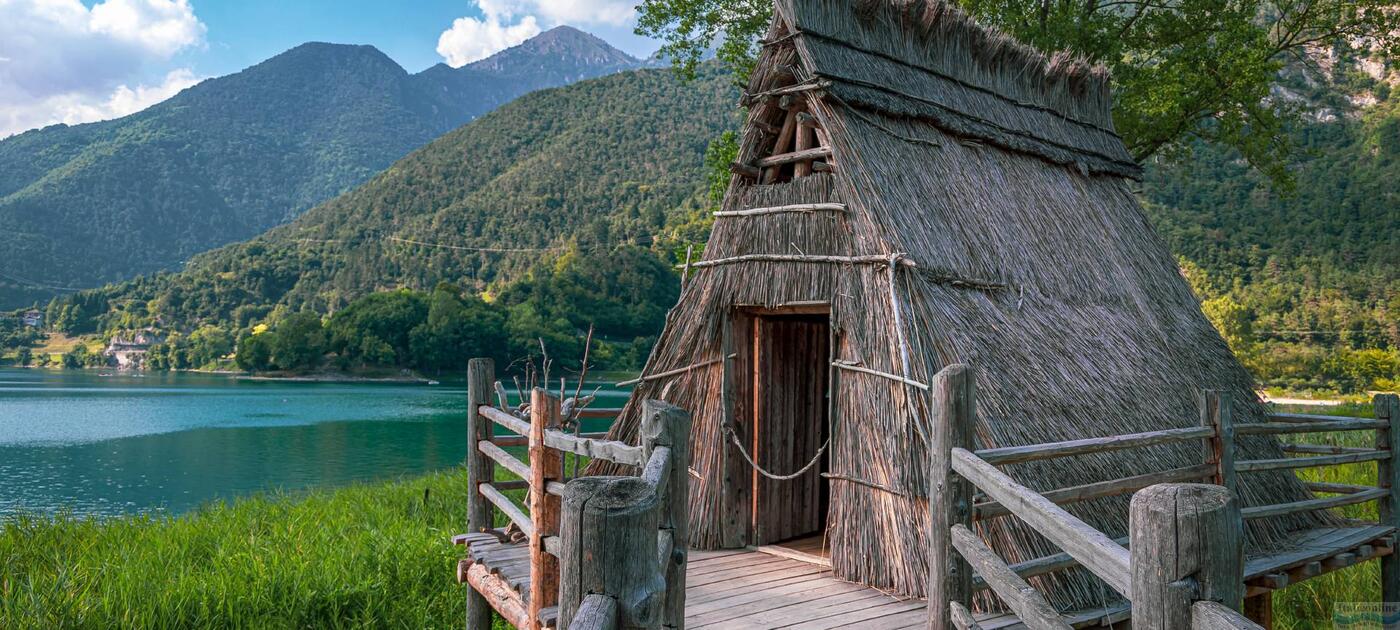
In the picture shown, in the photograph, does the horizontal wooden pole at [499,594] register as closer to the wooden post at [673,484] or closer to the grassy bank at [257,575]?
the wooden post at [673,484]

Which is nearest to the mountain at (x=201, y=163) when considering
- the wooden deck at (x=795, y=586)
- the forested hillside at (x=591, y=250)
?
the forested hillside at (x=591, y=250)

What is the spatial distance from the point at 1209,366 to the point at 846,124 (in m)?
3.84

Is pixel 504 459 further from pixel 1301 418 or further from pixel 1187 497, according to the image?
pixel 1301 418

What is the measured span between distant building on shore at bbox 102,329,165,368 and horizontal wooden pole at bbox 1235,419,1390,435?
6131 centimetres

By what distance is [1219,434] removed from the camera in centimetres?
455

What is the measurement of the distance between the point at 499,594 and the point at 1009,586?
2821 millimetres

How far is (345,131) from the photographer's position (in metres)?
127

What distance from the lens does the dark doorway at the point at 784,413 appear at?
18.3 ft

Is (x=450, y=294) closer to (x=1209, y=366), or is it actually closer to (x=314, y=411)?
(x=314, y=411)

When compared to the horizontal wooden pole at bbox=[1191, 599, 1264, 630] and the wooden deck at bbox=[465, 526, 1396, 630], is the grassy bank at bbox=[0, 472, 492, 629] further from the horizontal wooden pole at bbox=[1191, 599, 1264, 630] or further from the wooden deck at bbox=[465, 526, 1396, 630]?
the horizontal wooden pole at bbox=[1191, 599, 1264, 630]

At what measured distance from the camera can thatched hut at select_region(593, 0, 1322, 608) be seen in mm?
4629

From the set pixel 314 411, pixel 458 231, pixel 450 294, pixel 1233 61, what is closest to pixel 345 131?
pixel 458 231

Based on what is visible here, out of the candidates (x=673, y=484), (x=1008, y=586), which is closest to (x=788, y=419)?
(x=673, y=484)

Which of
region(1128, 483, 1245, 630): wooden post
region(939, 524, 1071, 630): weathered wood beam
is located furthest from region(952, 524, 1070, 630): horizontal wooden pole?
region(1128, 483, 1245, 630): wooden post
